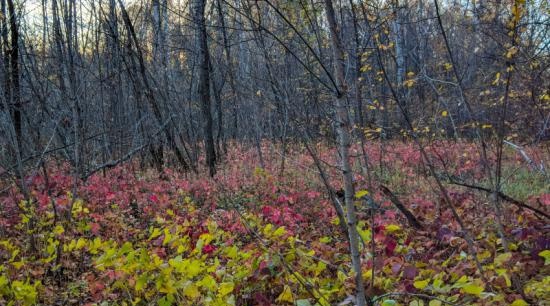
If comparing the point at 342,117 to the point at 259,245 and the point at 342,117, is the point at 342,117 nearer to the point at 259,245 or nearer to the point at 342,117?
the point at 342,117

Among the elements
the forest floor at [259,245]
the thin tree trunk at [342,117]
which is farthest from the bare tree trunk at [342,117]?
the forest floor at [259,245]

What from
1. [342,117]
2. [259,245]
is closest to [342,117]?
[342,117]

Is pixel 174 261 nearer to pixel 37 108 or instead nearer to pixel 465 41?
pixel 37 108

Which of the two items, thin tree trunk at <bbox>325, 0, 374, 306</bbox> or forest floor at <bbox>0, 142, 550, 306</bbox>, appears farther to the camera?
forest floor at <bbox>0, 142, 550, 306</bbox>

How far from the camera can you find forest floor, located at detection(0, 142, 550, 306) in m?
2.11

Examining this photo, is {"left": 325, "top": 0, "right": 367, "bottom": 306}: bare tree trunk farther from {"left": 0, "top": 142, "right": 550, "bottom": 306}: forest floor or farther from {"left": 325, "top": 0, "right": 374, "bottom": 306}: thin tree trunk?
{"left": 0, "top": 142, "right": 550, "bottom": 306}: forest floor

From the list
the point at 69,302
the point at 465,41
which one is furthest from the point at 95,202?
the point at 465,41

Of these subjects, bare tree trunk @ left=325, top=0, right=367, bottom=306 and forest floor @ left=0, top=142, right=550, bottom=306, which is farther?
forest floor @ left=0, top=142, right=550, bottom=306

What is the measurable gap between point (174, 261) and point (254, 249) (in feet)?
3.93

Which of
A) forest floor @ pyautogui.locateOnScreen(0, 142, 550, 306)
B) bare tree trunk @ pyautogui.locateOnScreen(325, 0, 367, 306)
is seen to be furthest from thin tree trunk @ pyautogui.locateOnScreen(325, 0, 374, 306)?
forest floor @ pyautogui.locateOnScreen(0, 142, 550, 306)

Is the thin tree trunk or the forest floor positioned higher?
the thin tree trunk

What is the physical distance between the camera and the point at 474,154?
882 cm

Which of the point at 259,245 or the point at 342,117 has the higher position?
the point at 342,117

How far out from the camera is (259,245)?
2.07 m
